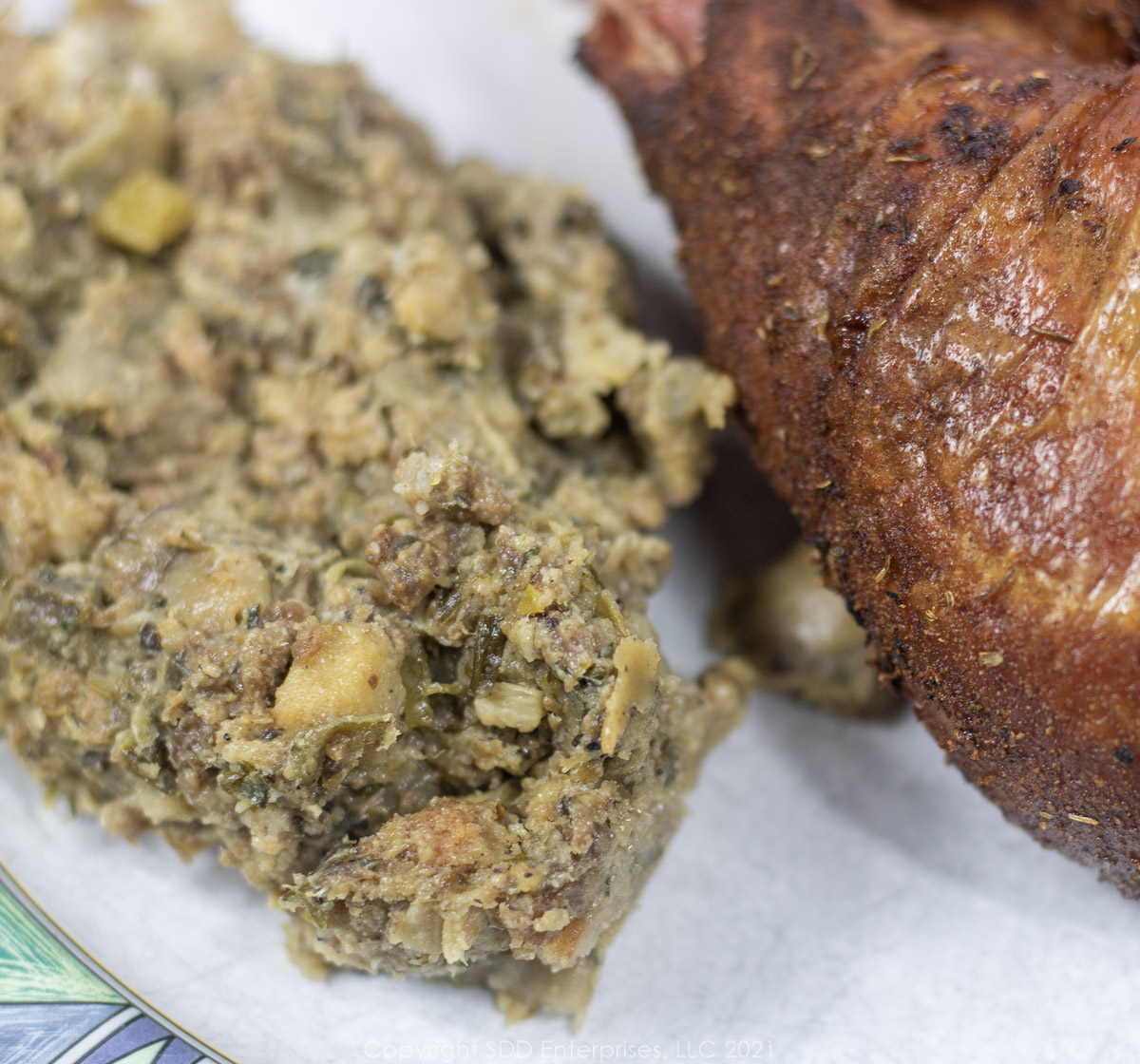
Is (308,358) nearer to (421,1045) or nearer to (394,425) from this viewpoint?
(394,425)

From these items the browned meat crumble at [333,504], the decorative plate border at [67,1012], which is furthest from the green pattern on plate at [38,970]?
the browned meat crumble at [333,504]

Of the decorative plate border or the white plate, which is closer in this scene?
the decorative plate border

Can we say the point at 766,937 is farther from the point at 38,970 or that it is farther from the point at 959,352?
the point at 38,970

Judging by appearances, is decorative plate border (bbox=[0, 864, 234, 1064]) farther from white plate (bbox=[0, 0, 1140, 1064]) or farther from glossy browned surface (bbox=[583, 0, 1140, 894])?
glossy browned surface (bbox=[583, 0, 1140, 894])

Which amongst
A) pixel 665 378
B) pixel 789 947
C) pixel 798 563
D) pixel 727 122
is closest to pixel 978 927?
pixel 789 947

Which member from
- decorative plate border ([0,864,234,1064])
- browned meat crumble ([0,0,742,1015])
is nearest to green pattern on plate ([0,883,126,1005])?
decorative plate border ([0,864,234,1064])

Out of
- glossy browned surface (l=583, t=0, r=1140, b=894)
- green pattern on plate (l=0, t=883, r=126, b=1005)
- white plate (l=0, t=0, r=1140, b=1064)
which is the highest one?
glossy browned surface (l=583, t=0, r=1140, b=894)
